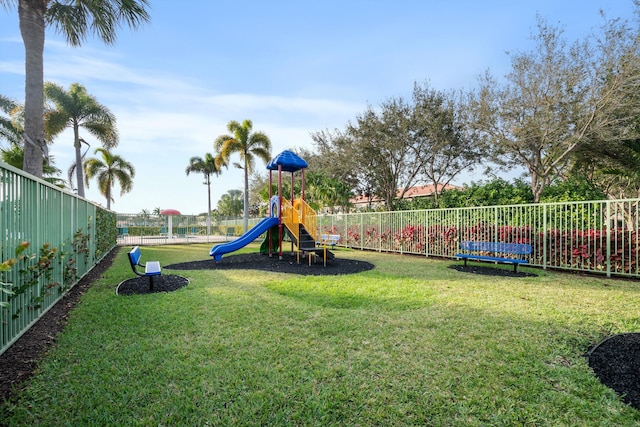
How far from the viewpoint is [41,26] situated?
27.1ft

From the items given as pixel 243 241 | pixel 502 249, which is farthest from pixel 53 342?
pixel 502 249

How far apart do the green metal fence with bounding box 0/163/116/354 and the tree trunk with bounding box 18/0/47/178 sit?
3023mm

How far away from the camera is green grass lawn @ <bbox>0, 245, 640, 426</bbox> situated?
247 cm

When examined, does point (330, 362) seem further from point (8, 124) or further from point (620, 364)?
point (8, 124)

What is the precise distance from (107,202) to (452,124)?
3518 centimetres

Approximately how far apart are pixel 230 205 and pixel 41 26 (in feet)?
213

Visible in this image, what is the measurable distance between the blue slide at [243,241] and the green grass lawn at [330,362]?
5228 mm

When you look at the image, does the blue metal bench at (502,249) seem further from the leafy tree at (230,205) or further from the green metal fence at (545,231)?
the leafy tree at (230,205)

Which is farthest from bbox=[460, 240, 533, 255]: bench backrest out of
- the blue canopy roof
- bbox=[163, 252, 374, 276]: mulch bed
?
→ the blue canopy roof

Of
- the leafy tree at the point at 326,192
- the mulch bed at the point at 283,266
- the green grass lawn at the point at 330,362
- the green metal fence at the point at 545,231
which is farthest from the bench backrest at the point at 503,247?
the leafy tree at the point at 326,192

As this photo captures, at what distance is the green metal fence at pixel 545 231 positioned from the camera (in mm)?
8297

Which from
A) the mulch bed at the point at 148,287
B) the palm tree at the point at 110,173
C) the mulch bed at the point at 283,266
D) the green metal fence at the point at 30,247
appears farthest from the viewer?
the palm tree at the point at 110,173

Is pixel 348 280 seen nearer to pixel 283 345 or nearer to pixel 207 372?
pixel 283 345

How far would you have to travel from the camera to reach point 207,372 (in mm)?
3066
